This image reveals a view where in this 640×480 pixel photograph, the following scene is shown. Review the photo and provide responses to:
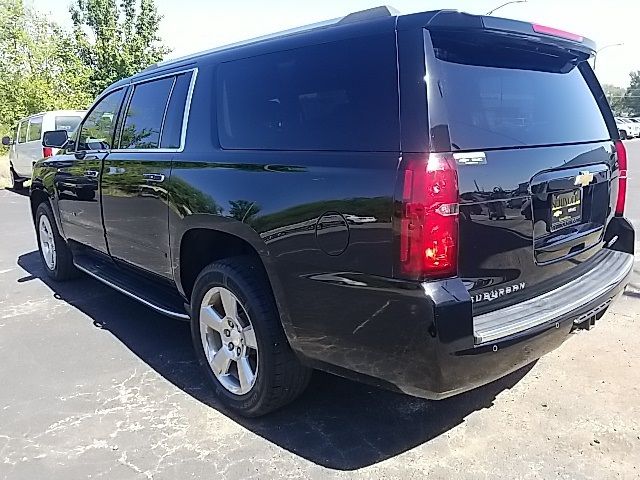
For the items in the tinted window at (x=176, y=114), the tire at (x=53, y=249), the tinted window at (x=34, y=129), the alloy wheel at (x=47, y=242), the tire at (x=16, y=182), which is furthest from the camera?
the tire at (x=16, y=182)

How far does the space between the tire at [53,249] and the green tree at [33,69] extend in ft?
58.2

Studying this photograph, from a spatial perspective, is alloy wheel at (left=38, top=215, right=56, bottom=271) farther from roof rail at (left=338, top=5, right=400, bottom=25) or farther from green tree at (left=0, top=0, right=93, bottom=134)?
green tree at (left=0, top=0, right=93, bottom=134)

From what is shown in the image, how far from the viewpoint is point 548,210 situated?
2592 mm

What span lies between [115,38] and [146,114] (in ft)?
112

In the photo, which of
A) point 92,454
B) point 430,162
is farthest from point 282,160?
point 92,454

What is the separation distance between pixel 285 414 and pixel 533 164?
72.9 inches

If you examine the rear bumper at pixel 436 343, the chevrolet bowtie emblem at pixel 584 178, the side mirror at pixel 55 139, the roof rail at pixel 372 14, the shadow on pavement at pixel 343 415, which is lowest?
the shadow on pavement at pixel 343 415

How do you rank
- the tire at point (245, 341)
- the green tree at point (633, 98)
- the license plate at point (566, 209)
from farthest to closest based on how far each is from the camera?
the green tree at point (633, 98)
the tire at point (245, 341)
the license plate at point (566, 209)

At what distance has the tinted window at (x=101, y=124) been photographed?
14.7 feet

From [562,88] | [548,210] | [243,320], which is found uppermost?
[562,88]

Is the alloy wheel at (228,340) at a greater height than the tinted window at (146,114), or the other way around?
the tinted window at (146,114)

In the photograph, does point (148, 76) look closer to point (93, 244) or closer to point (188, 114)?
point (188, 114)

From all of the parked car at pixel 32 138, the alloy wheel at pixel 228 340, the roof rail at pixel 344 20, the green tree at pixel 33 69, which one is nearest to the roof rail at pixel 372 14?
the roof rail at pixel 344 20

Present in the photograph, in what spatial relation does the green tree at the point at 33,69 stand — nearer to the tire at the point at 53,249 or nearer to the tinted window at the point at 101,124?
the tire at the point at 53,249
